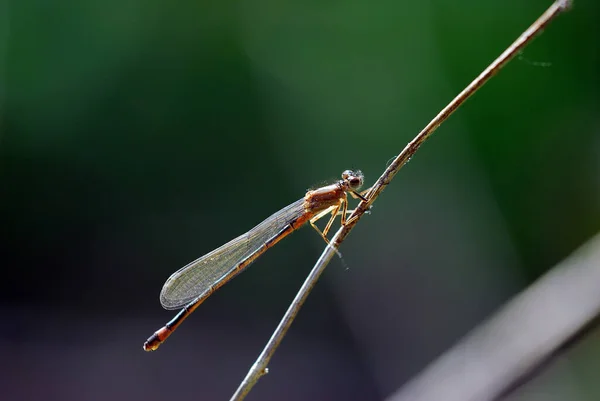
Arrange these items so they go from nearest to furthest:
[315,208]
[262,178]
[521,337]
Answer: [521,337], [315,208], [262,178]

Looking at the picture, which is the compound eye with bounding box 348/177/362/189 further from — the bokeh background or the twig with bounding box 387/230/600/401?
the bokeh background

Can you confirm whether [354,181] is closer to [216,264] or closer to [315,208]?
[315,208]

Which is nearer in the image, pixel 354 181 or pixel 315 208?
pixel 354 181

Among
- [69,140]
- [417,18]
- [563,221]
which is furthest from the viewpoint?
[69,140]

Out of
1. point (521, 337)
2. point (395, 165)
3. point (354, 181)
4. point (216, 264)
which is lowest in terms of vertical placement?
point (521, 337)

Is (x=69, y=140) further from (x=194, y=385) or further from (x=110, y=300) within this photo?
(x=194, y=385)

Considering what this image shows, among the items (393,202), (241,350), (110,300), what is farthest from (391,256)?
(110,300)

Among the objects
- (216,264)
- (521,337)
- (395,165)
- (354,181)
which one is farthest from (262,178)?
(521,337)
